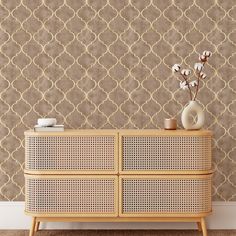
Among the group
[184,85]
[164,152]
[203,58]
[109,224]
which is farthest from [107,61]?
[109,224]

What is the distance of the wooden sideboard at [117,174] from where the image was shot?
340 centimetres

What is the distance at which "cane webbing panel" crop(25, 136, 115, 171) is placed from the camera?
3.39 m

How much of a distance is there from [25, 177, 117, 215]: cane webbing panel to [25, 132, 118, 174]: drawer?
0.25 ft

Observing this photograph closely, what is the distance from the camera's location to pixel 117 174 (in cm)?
341

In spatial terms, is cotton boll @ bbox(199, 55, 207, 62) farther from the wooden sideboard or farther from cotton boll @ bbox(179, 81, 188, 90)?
the wooden sideboard

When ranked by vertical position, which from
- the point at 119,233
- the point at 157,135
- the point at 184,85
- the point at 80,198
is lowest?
the point at 119,233

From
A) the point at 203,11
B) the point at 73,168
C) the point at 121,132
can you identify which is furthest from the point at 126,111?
the point at 203,11

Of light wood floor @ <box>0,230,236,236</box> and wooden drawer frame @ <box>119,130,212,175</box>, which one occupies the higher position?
wooden drawer frame @ <box>119,130,212,175</box>

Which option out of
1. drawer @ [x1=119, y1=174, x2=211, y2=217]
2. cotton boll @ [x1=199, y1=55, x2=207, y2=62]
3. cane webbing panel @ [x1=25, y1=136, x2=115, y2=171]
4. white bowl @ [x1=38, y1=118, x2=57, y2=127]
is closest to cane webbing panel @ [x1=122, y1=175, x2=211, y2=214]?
drawer @ [x1=119, y1=174, x2=211, y2=217]

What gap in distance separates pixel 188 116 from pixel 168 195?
570 mm

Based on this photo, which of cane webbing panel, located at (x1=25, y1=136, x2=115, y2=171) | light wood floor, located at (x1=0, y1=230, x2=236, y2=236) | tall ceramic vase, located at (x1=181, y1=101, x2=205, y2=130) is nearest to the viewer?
cane webbing panel, located at (x1=25, y1=136, x2=115, y2=171)

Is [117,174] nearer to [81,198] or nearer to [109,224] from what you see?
[81,198]

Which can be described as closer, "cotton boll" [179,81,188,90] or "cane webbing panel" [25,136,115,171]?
"cane webbing panel" [25,136,115,171]

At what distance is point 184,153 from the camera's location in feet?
11.2
